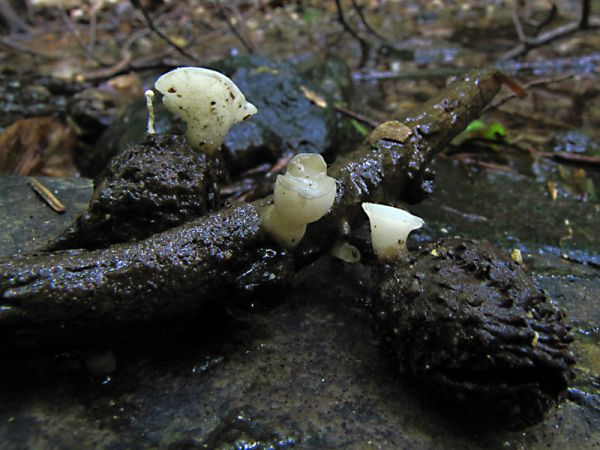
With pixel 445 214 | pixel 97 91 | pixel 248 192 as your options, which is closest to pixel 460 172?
pixel 445 214

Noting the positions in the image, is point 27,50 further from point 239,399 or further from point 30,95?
point 239,399

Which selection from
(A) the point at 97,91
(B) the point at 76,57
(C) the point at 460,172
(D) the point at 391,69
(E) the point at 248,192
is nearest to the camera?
(E) the point at 248,192

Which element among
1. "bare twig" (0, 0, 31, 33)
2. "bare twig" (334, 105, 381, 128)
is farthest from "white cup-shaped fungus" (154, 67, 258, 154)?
"bare twig" (0, 0, 31, 33)

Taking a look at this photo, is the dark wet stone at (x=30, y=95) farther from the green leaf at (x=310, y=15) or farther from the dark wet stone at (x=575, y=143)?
the green leaf at (x=310, y=15)

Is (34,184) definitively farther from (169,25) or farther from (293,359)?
(169,25)

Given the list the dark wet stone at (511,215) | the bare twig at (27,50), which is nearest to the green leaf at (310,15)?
the bare twig at (27,50)

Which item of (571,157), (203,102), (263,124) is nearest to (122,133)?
(263,124)
